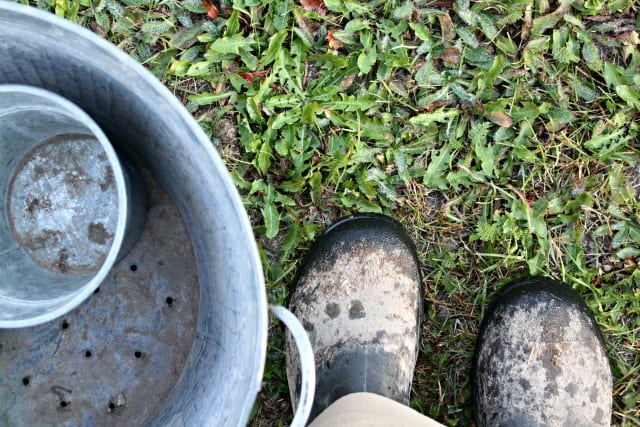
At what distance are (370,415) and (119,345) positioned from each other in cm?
61

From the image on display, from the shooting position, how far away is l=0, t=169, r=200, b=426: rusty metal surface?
1348mm

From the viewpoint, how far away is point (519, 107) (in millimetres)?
1573

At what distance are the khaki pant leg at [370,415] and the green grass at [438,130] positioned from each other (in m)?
0.27

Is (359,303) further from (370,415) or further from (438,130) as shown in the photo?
(438,130)

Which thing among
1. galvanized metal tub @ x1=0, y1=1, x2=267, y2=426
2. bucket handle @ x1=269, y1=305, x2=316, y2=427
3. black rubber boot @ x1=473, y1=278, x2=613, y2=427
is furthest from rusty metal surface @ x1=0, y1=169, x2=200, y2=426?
black rubber boot @ x1=473, y1=278, x2=613, y2=427

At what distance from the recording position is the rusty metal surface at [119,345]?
4.42 feet

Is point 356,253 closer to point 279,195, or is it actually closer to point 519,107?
point 279,195

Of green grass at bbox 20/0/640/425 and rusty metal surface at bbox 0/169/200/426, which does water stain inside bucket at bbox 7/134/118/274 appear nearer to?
rusty metal surface at bbox 0/169/200/426

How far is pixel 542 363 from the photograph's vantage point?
1527mm

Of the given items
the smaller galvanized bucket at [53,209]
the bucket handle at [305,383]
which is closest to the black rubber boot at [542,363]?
the bucket handle at [305,383]

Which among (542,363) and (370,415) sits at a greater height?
(370,415)

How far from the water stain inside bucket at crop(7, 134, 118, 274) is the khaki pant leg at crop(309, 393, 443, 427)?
649 millimetres

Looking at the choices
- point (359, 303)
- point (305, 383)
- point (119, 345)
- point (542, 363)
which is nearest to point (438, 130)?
point (359, 303)

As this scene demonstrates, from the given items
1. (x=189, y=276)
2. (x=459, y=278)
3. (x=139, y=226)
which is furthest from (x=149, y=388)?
(x=459, y=278)
